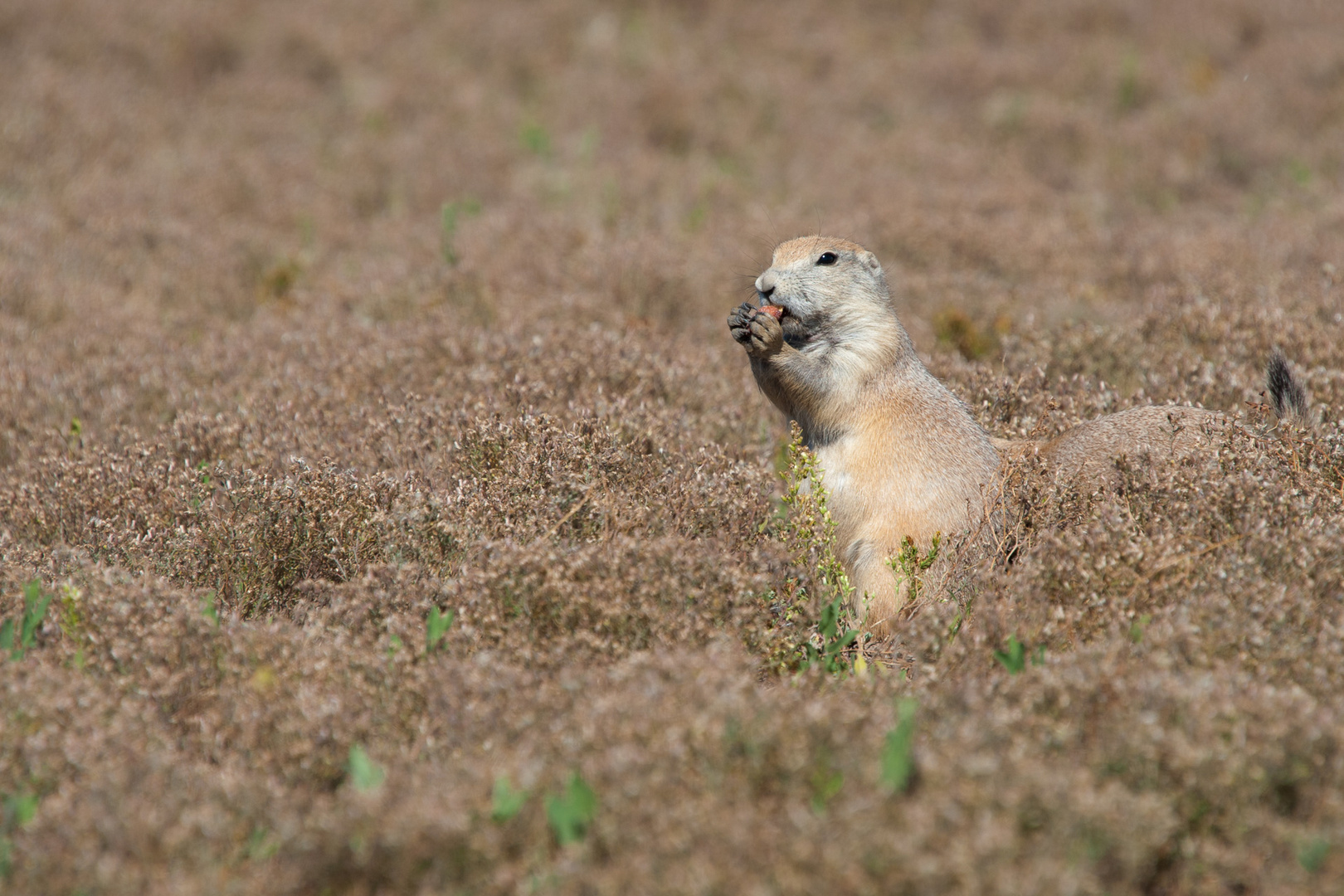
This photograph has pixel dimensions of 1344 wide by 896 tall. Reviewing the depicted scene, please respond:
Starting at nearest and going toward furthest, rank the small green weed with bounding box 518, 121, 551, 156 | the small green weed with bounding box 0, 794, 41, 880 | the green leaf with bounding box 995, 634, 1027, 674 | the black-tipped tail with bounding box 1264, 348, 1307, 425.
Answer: the small green weed with bounding box 0, 794, 41, 880
the green leaf with bounding box 995, 634, 1027, 674
the black-tipped tail with bounding box 1264, 348, 1307, 425
the small green weed with bounding box 518, 121, 551, 156

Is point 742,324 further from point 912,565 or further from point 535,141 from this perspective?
point 535,141

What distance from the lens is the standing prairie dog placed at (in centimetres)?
402

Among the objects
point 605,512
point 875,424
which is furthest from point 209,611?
point 875,424

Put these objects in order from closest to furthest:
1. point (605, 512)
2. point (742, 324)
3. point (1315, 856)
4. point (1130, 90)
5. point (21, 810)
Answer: point (1315, 856) → point (21, 810) → point (605, 512) → point (742, 324) → point (1130, 90)

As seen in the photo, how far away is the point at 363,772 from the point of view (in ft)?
8.45

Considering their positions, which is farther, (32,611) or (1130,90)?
(1130,90)

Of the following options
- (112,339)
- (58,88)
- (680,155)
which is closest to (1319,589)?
(112,339)

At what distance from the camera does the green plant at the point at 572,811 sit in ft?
7.59

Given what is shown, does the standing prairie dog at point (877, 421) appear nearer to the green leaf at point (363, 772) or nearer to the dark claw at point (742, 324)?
the dark claw at point (742, 324)

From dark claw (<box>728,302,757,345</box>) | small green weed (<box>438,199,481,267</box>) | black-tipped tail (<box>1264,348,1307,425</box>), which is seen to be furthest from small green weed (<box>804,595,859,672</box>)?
small green weed (<box>438,199,481,267</box>)

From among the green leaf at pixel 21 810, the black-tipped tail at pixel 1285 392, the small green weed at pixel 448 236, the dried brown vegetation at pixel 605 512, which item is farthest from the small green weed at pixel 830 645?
the small green weed at pixel 448 236

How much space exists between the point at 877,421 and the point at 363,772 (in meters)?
2.36

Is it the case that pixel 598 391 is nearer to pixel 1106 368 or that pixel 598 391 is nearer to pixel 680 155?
pixel 1106 368

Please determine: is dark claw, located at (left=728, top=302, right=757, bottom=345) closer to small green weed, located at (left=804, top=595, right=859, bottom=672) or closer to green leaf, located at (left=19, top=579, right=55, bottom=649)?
small green weed, located at (left=804, top=595, right=859, bottom=672)
